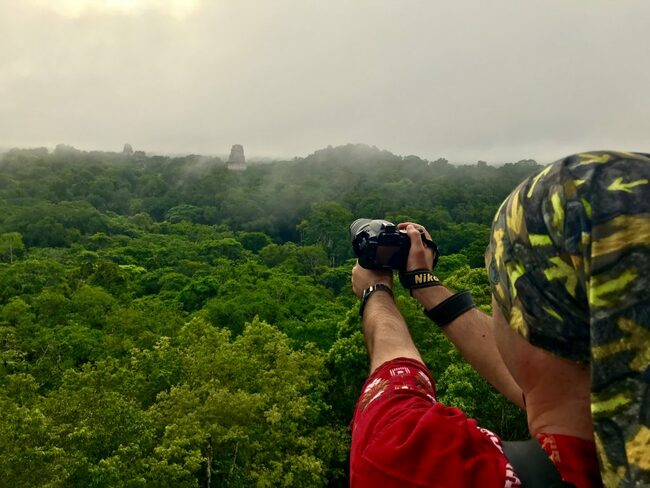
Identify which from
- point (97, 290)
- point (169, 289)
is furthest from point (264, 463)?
point (169, 289)

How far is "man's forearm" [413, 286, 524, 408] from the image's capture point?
6.01ft

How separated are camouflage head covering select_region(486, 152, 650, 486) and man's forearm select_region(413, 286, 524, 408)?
29.5 inches

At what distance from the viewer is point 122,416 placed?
9750 millimetres

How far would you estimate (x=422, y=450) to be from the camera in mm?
1161

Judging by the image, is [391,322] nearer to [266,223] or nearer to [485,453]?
[485,453]

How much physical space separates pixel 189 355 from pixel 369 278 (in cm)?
1207

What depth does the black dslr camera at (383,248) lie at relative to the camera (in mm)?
2078

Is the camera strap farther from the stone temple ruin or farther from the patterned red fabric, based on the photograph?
the stone temple ruin

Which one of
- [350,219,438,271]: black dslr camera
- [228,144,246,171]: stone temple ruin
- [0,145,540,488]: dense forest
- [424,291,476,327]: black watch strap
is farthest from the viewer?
[228,144,246,171]: stone temple ruin

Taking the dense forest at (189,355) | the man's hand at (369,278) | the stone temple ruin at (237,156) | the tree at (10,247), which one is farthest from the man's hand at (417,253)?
the stone temple ruin at (237,156)

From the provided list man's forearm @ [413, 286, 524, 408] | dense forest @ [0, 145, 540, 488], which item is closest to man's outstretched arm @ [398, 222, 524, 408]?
man's forearm @ [413, 286, 524, 408]

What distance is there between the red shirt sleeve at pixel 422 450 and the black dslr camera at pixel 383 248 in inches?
31.3

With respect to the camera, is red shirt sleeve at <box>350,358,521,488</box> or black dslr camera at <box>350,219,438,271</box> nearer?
red shirt sleeve at <box>350,358,521,488</box>

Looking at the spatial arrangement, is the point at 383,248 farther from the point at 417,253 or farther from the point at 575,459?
the point at 575,459
